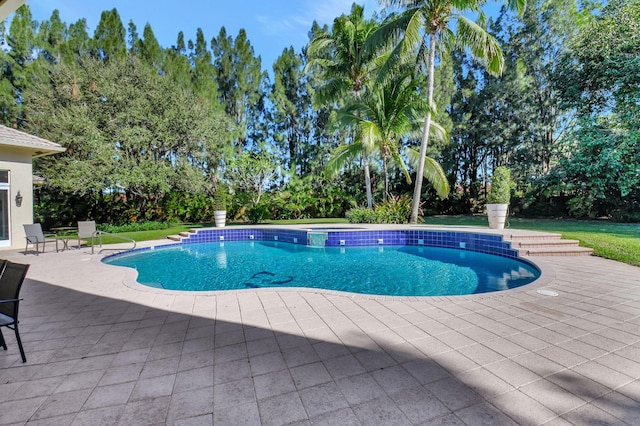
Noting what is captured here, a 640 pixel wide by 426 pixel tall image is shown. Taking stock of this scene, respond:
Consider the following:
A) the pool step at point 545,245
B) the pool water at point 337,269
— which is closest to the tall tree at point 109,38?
the pool water at point 337,269

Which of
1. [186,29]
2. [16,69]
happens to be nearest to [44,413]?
[16,69]

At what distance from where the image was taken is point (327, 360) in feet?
8.18

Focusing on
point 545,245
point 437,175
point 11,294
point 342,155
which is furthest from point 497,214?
point 11,294

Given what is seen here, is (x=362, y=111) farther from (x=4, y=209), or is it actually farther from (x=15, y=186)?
(x=4, y=209)

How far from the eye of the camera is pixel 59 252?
8.39 metres

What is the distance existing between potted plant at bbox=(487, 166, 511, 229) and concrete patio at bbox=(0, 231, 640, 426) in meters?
6.13

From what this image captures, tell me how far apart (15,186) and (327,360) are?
1228 centimetres

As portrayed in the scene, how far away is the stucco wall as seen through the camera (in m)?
9.52

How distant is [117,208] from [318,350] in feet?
54.0

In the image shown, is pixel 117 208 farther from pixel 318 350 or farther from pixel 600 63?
pixel 600 63

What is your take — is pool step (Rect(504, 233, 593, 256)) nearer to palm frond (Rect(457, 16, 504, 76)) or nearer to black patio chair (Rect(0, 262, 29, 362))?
palm frond (Rect(457, 16, 504, 76))

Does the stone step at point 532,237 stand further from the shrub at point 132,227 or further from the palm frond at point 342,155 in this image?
the shrub at point 132,227

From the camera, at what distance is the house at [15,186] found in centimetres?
944

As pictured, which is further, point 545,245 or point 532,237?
point 532,237
